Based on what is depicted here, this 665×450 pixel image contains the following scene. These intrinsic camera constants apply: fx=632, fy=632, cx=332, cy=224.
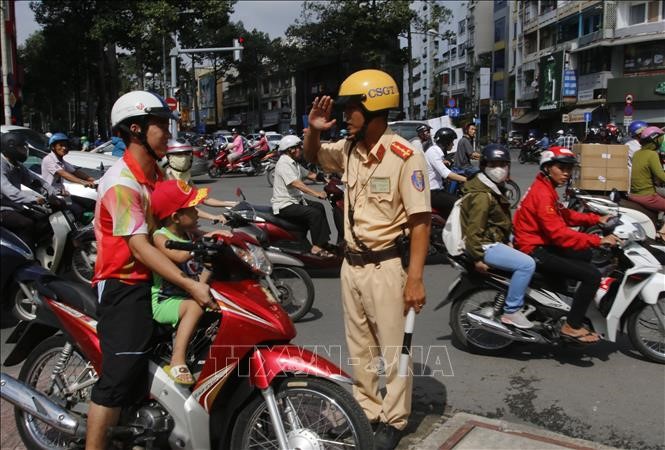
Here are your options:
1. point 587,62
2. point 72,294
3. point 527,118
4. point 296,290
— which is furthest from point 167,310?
point 527,118

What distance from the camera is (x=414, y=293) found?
10.4 feet

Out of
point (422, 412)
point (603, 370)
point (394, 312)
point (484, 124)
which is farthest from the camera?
point (484, 124)

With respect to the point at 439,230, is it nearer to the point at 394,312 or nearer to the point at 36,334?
the point at 394,312

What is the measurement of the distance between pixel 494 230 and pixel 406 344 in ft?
5.95

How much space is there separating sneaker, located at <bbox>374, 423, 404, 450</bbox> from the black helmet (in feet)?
15.9

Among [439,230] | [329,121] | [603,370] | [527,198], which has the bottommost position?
[603,370]

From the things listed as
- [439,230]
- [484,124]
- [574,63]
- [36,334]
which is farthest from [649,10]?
[36,334]

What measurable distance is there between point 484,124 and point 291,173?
A: 57.7m

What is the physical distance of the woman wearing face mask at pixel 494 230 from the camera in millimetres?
4551

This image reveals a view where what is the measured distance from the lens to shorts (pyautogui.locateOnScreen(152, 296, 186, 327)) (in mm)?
2830

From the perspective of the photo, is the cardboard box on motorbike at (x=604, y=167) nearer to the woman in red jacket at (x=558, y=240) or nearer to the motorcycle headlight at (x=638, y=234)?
the motorcycle headlight at (x=638, y=234)

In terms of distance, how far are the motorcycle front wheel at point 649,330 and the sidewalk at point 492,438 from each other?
1521 millimetres

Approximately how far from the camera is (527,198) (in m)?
4.75

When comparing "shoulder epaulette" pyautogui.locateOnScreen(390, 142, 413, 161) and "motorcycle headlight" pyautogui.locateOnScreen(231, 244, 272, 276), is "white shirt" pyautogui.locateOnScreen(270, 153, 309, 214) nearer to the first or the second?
"shoulder epaulette" pyautogui.locateOnScreen(390, 142, 413, 161)
